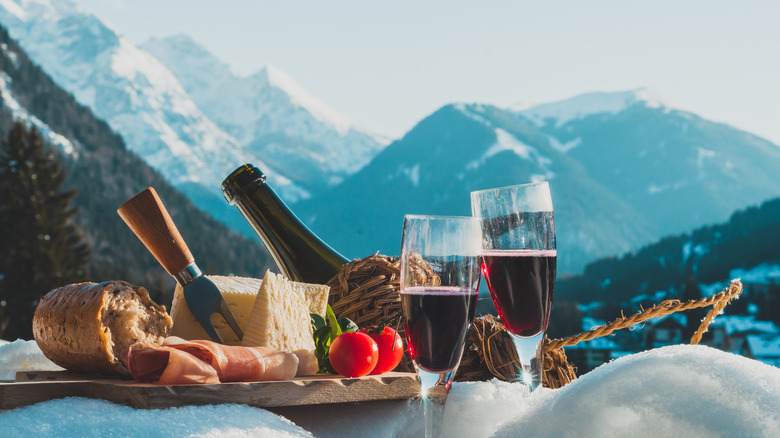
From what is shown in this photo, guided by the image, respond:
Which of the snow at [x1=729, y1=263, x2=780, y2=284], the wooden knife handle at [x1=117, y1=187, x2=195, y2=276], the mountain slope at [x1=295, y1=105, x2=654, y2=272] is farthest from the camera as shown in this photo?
the mountain slope at [x1=295, y1=105, x2=654, y2=272]

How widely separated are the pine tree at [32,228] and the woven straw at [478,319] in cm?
4321

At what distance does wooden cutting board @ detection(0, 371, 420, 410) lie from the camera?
1440 mm

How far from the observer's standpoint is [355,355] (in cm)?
180

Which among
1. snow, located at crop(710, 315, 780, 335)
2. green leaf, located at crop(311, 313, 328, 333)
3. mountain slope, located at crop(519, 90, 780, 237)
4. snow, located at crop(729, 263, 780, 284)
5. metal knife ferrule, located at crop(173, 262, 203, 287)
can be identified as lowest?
snow, located at crop(710, 315, 780, 335)

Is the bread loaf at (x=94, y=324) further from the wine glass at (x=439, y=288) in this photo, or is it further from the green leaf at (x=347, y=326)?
the wine glass at (x=439, y=288)

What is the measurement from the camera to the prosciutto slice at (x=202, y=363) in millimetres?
1514

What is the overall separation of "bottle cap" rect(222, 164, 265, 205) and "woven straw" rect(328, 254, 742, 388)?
2.01ft

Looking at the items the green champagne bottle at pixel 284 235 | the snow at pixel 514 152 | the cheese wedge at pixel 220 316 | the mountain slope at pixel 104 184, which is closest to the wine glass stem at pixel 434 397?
the cheese wedge at pixel 220 316

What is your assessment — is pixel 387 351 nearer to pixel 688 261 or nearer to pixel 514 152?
pixel 688 261

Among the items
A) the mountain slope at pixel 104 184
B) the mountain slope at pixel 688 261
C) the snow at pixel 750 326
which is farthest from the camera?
the mountain slope at pixel 688 261

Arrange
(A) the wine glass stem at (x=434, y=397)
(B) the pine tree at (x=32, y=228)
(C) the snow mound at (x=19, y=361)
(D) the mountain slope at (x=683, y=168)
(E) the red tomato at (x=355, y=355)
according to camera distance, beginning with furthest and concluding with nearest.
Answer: (D) the mountain slope at (x=683, y=168), (B) the pine tree at (x=32, y=228), (C) the snow mound at (x=19, y=361), (E) the red tomato at (x=355, y=355), (A) the wine glass stem at (x=434, y=397)

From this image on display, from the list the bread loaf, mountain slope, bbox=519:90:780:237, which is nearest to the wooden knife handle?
the bread loaf

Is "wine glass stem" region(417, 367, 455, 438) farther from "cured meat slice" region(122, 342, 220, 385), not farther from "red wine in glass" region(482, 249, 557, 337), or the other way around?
"cured meat slice" region(122, 342, 220, 385)

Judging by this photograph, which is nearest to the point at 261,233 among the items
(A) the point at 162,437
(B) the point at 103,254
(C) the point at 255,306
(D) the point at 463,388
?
(C) the point at 255,306
